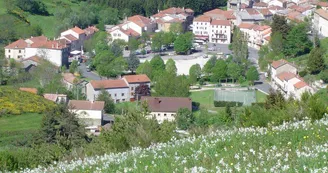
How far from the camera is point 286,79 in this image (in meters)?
25.7

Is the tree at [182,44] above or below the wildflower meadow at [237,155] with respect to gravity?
above

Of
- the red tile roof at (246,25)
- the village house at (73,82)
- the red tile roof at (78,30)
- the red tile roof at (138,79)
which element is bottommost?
the village house at (73,82)

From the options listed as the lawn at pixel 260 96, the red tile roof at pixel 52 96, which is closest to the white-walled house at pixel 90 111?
the red tile roof at pixel 52 96

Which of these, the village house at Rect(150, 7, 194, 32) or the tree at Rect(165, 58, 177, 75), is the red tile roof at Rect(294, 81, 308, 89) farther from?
the village house at Rect(150, 7, 194, 32)

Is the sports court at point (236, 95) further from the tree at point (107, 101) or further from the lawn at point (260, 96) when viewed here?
the tree at point (107, 101)

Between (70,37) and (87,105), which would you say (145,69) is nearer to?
(87,105)

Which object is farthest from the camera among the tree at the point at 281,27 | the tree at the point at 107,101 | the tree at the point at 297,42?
the tree at the point at 281,27

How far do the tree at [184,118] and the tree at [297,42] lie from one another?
10.4m

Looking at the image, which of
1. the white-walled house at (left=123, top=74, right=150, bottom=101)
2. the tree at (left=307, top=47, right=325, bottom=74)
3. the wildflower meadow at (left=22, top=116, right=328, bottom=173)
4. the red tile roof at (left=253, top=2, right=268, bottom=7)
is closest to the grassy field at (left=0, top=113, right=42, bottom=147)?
the white-walled house at (left=123, top=74, right=150, bottom=101)

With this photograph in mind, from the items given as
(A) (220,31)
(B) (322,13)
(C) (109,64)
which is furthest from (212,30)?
(C) (109,64)

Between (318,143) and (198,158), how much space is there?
3.45 feet

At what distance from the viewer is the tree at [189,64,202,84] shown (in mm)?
27331

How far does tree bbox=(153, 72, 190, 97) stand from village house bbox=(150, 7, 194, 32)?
13.5 m

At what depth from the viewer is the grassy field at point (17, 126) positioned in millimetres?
16953
